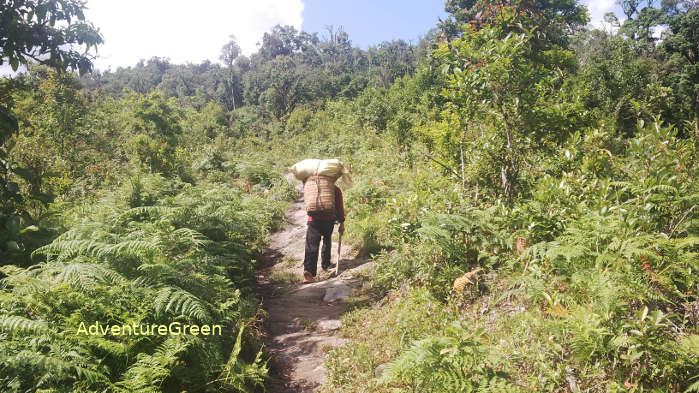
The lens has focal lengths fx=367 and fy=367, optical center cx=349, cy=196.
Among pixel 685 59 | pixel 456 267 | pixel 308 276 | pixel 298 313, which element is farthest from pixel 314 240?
pixel 685 59

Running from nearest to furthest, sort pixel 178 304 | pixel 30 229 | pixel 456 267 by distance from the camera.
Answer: pixel 178 304 → pixel 30 229 → pixel 456 267

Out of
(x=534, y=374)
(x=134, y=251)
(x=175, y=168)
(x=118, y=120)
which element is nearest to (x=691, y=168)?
(x=534, y=374)

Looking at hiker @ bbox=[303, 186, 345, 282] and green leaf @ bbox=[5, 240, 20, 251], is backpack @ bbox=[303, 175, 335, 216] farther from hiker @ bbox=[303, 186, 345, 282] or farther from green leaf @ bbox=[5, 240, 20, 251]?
green leaf @ bbox=[5, 240, 20, 251]

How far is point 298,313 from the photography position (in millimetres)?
4461

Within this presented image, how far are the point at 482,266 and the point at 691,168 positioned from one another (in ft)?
6.67

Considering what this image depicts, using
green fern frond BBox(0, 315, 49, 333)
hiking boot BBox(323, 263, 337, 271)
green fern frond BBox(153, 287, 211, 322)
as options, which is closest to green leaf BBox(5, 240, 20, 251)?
green fern frond BBox(0, 315, 49, 333)

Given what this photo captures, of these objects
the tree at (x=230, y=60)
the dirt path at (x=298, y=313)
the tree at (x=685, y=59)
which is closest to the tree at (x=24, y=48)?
the dirt path at (x=298, y=313)

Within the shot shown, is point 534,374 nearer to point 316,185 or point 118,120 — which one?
point 316,185

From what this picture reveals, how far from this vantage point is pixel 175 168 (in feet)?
37.2

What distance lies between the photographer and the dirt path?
3.29 metres

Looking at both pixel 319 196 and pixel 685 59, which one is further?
pixel 685 59

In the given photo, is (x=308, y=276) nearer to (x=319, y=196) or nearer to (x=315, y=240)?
(x=315, y=240)

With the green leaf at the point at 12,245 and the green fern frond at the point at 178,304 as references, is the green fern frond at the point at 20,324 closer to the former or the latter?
the green fern frond at the point at 178,304

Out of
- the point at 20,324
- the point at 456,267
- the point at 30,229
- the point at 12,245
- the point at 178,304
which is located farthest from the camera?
the point at 456,267
